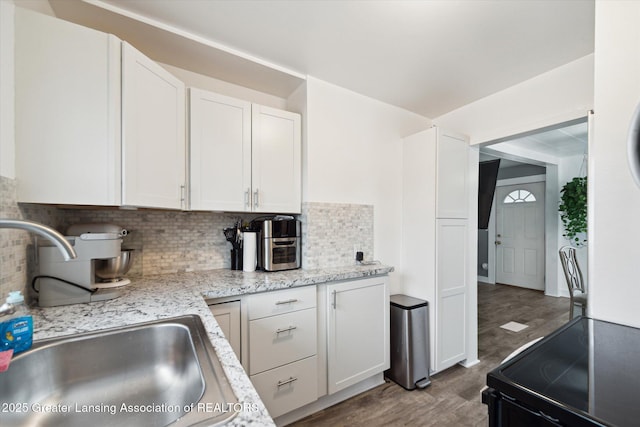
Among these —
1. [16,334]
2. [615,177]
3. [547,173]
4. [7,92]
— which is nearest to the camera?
[16,334]

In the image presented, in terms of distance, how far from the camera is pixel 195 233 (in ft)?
6.40

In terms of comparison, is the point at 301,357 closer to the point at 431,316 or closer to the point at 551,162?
the point at 431,316

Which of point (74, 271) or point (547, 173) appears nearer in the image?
point (74, 271)

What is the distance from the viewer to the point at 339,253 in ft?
7.24

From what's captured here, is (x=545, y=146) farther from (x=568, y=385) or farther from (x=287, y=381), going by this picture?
(x=287, y=381)

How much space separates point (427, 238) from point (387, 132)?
43.6 inches

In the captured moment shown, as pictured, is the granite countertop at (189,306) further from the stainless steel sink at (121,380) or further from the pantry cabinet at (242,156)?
the pantry cabinet at (242,156)

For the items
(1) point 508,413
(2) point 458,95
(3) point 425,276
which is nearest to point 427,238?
(3) point 425,276

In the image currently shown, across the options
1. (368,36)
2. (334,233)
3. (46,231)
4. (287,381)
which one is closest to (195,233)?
(334,233)

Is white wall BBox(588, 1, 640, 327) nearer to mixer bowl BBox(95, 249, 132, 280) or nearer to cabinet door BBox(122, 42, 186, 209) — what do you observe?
cabinet door BBox(122, 42, 186, 209)

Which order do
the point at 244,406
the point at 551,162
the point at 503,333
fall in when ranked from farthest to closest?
the point at 551,162 → the point at 503,333 → the point at 244,406

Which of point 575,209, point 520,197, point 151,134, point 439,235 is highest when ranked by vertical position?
point 151,134

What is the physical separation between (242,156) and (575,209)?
5.37m

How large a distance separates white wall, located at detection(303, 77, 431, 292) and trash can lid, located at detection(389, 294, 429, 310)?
15 cm
